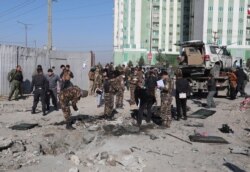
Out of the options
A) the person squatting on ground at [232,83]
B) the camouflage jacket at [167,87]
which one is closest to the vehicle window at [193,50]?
the person squatting on ground at [232,83]

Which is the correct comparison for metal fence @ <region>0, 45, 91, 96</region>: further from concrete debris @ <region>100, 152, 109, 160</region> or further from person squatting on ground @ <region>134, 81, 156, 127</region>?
concrete debris @ <region>100, 152, 109, 160</region>

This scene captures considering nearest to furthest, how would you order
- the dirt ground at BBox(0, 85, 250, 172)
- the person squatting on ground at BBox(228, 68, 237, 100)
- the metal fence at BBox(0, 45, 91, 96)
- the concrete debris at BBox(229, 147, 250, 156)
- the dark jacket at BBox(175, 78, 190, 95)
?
the dirt ground at BBox(0, 85, 250, 172)
the concrete debris at BBox(229, 147, 250, 156)
the dark jacket at BBox(175, 78, 190, 95)
the metal fence at BBox(0, 45, 91, 96)
the person squatting on ground at BBox(228, 68, 237, 100)

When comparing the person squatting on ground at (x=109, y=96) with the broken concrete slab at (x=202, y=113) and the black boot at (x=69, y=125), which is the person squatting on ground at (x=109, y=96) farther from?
the broken concrete slab at (x=202, y=113)

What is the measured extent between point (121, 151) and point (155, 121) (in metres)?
4.61

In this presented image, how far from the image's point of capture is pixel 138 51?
4031 inches

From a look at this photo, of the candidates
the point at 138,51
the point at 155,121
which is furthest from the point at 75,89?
the point at 138,51

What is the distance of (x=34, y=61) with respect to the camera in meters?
21.6

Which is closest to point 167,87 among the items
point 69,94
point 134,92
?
point 134,92

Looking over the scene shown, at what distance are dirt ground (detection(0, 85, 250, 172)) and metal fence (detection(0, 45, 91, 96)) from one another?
5.43 m

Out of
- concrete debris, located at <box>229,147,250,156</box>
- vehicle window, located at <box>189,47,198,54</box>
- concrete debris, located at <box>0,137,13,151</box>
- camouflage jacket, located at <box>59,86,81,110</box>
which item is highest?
vehicle window, located at <box>189,47,198,54</box>

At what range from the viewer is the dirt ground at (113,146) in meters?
8.02

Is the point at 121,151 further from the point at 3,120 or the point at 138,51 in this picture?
the point at 138,51

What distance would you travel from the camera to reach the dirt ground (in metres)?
8.02

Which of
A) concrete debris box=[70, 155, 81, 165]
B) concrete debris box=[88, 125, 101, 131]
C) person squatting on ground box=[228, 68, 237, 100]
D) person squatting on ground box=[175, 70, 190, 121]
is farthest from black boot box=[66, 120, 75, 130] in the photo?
person squatting on ground box=[228, 68, 237, 100]
